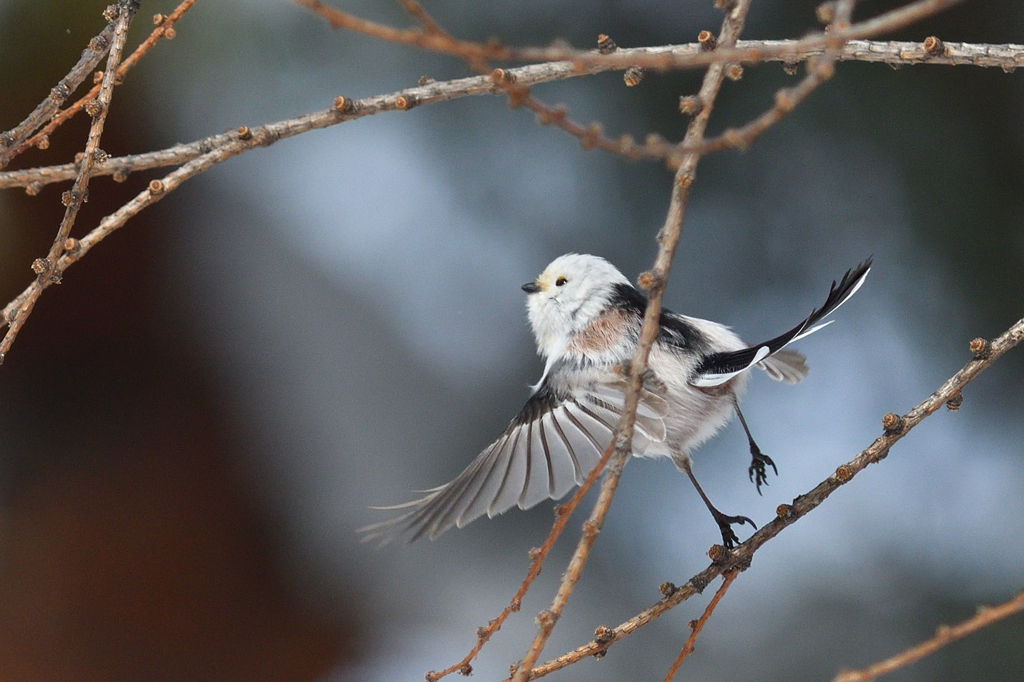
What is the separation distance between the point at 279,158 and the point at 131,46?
336 millimetres

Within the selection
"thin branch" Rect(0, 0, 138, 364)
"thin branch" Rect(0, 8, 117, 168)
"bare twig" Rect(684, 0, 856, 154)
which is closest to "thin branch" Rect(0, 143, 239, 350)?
"thin branch" Rect(0, 0, 138, 364)

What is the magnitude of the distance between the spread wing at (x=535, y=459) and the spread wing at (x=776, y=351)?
0.10 m

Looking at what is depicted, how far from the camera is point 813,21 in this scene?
1.46 metres

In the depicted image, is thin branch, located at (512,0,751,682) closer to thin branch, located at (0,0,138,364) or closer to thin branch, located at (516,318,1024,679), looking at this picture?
thin branch, located at (516,318,1024,679)

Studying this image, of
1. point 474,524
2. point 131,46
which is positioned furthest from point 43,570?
point 131,46

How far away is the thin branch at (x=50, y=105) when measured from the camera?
28.0 inches

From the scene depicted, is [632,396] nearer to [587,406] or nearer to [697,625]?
[697,625]

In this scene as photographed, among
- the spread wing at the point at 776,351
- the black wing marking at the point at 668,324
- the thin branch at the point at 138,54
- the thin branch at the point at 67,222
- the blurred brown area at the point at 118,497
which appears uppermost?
the blurred brown area at the point at 118,497

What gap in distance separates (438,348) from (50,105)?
922 millimetres

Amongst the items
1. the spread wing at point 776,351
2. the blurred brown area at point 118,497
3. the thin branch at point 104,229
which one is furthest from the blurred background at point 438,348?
the thin branch at point 104,229

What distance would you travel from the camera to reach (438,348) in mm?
1583

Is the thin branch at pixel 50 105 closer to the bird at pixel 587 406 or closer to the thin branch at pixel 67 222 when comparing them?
the thin branch at pixel 67 222

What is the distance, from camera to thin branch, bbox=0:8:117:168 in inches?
28.0

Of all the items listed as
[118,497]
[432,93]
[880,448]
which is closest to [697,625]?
[880,448]
